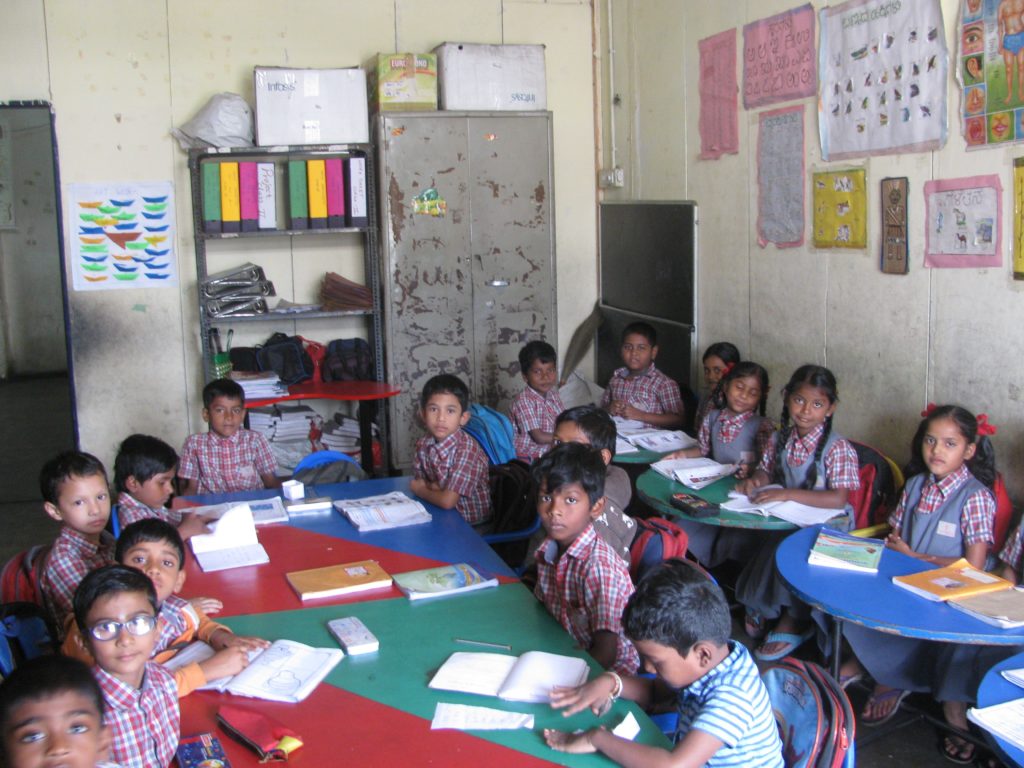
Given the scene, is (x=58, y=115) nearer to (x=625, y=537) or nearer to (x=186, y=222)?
(x=186, y=222)

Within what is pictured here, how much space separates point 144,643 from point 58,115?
4.52m

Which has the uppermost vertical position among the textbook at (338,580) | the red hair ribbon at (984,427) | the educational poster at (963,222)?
the educational poster at (963,222)

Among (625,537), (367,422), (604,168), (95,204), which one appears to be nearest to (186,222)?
(95,204)

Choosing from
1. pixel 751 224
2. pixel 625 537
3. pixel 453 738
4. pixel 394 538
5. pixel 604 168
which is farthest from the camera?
pixel 604 168

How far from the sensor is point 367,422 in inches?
215

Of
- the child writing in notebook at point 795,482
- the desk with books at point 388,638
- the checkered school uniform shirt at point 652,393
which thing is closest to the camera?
the desk with books at point 388,638

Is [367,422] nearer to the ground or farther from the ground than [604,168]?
nearer to the ground

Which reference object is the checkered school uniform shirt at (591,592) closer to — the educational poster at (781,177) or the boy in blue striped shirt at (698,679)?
the boy in blue striped shirt at (698,679)

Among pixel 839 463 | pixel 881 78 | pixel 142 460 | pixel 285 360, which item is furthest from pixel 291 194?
pixel 839 463

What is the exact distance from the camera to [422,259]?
18.9 feet

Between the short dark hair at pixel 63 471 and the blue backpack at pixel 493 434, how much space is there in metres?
1.76

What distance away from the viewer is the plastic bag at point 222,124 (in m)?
5.38

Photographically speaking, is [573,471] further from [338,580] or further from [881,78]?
[881,78]

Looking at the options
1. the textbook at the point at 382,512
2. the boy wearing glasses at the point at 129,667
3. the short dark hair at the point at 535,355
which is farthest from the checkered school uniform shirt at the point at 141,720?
the short dark hair at the point at 535,355
